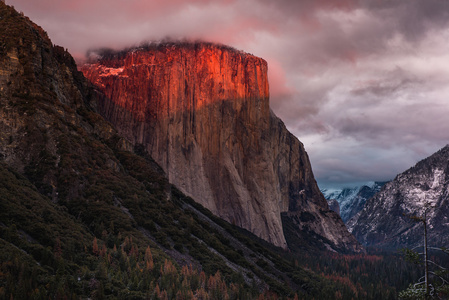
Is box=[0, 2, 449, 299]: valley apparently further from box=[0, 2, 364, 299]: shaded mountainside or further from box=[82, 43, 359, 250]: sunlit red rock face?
box=[82, 43, 359, 250]: sunlit red rock face

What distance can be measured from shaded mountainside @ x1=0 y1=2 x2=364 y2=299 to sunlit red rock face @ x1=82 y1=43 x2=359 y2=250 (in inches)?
1172

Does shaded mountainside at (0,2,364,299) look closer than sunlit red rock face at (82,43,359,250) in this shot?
Yes

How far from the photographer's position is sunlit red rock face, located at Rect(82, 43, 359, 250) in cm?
15800

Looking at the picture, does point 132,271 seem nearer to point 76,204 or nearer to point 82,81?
point 76,204

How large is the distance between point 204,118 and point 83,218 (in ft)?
319

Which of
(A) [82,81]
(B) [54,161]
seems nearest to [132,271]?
(B) [54,161]

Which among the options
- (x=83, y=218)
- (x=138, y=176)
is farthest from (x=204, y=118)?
(x=83, y=218)

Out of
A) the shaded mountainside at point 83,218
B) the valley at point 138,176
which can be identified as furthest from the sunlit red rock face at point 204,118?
the shaded mountainside at point 83,218

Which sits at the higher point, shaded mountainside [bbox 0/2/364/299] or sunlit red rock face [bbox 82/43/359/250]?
sunlit red rock face [bbox 82/43/359/250]

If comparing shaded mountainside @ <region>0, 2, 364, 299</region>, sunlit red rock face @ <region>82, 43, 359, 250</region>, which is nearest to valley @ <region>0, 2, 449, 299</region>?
shaded mountainside @ <region>0, 2, 364, 299</region>

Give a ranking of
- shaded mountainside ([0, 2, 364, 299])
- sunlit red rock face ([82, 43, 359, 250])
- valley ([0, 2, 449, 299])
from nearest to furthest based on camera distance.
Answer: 1. shaded mountainside ([0, 2, 364, 299])
2. valley ([0, 2, 449, 299])
3. sunlit red rock face ([82, 43, 359, 250])

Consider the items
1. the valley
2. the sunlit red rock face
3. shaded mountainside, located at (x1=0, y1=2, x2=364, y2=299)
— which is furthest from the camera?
the sunlit red rock face

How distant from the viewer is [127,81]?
162 meters

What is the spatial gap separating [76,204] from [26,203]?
603 inches
